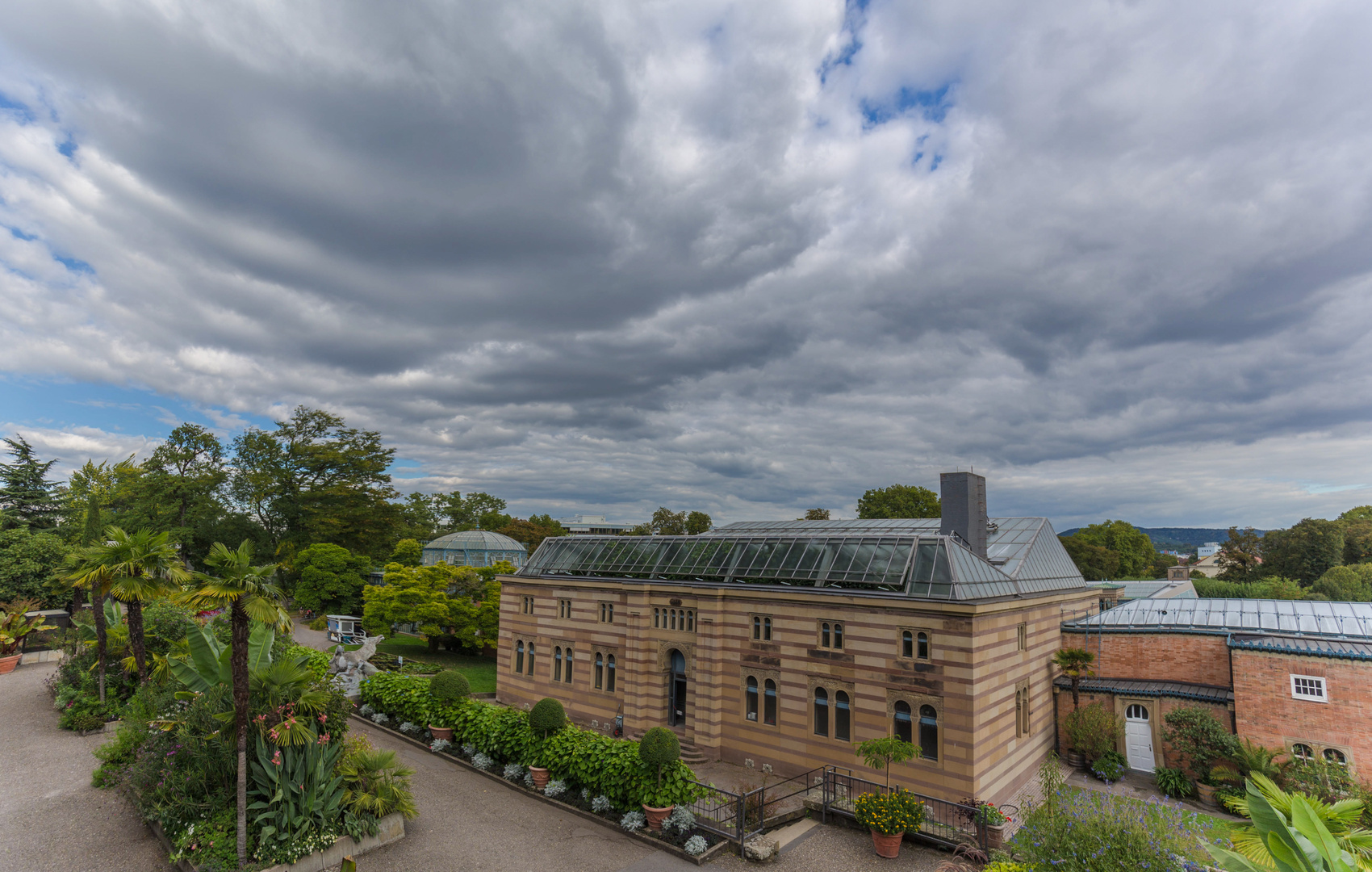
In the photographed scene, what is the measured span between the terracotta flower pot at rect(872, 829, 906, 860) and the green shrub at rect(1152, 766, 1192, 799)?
45.9 ft

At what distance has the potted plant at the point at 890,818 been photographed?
17969mm

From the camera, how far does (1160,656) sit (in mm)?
27969

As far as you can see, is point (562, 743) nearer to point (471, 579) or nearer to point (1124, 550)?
point (471, 579)

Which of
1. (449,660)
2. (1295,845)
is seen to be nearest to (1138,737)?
(1295,845)

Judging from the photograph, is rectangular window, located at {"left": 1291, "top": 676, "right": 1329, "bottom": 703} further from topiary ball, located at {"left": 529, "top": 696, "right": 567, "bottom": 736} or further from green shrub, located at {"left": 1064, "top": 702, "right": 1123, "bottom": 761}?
topiary ball, located at {"left": 529, "top": 696, "right": 567, "bottom": 736}

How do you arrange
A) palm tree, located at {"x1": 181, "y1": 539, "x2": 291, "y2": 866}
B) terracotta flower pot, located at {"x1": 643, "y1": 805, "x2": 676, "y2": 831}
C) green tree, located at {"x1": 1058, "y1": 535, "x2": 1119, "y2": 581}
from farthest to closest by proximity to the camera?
green tree, located at {"x1": 1058, "y1": 535, "x2": 1119, "y2": 581}
terracotta flower pot, located at {"x1": 643, "y1": 805, "x2": 676, "y2": 831}
palm tree, located at {"x1": 181, "y1": 539, "x2": 291, "y2": 866}

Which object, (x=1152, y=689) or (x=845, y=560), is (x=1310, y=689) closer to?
(x=1152, y=689)

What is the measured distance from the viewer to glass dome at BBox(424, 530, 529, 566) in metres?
60.0

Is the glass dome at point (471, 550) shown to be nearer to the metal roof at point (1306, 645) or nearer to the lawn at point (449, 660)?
the lawn at point (449, 660)

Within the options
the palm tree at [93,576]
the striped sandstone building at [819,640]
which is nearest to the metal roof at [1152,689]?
the striped sandstone building at [819,640]

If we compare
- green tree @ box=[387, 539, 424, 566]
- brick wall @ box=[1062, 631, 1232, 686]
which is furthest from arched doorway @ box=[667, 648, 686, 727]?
green tree @ box=[387, 539, 424, 566]

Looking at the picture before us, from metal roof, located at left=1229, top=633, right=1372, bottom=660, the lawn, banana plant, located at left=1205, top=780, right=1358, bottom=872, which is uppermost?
banana plant, located at left=1205, top=780, right=1358, bottom=872

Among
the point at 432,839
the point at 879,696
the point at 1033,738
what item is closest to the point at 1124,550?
the point at 1033,738

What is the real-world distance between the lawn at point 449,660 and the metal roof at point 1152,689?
32.4 m
